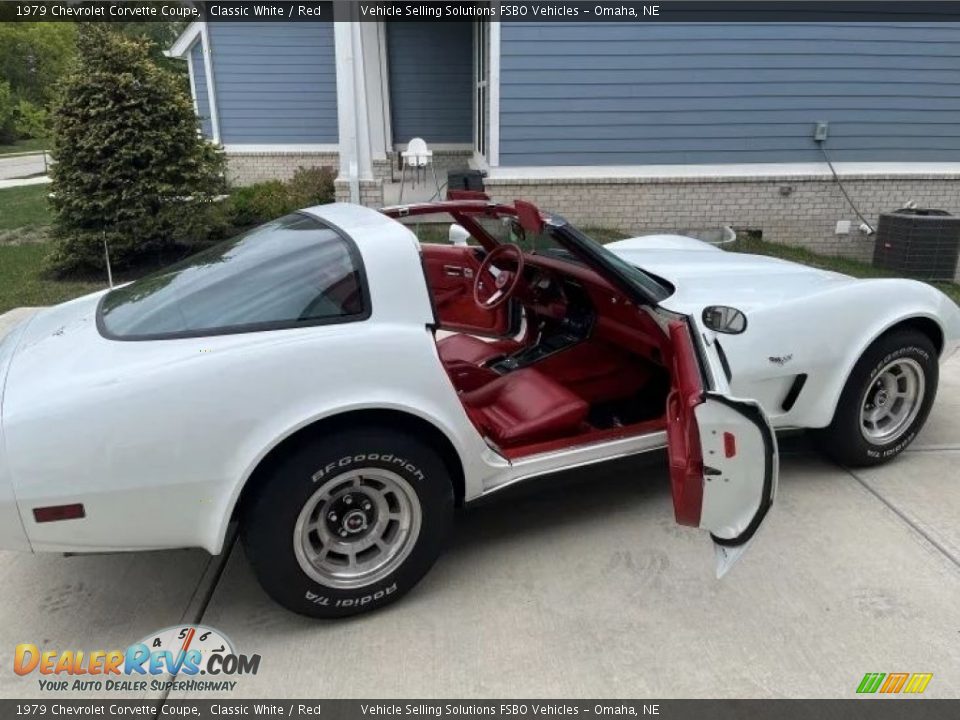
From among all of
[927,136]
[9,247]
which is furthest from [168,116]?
[927,136]

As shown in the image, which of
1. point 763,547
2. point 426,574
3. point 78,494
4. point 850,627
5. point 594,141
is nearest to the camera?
point 78,494

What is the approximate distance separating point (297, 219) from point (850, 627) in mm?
2709

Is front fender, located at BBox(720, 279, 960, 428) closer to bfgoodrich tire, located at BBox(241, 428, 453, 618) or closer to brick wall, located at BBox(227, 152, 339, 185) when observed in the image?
bfgoodrich tire, located at BBox(241, 428, 453, 618)

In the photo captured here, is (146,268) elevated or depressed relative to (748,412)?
depressed

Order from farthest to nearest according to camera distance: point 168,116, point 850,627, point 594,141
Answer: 1. point 594,141
2. point 168,116
3. point 850,627

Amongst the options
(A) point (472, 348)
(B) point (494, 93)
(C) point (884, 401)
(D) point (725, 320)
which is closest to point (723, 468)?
(D) point (725, 320)

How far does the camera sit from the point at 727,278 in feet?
11.7

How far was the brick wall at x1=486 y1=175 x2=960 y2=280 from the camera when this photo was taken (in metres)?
9.35

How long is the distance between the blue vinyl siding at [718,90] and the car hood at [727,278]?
5.32 m

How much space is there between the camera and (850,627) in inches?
98.4

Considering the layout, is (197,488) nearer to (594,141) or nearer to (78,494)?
(78,494)

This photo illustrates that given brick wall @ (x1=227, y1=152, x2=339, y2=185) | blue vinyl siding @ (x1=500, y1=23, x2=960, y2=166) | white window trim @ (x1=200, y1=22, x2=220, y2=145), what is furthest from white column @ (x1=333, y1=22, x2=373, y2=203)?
white window trim @ (x1=200, y1=22, x2=220, y2=145)

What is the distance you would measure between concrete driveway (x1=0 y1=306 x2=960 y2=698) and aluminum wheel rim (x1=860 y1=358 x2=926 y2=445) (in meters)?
0.35

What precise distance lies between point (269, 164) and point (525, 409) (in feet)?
41.7
